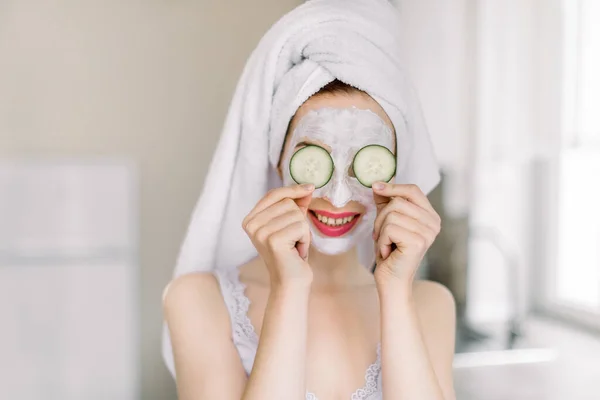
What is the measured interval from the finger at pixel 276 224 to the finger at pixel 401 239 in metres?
0.10

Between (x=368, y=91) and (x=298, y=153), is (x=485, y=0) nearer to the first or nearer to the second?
(x=368, y=91)

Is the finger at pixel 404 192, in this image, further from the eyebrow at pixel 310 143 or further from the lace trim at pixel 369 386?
the lace trim at pixel 369 386

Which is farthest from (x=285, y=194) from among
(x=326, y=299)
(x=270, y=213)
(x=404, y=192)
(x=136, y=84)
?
(x=136, y=84)

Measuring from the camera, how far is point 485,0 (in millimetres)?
761

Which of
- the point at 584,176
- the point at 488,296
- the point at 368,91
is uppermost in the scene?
the point at 368,91

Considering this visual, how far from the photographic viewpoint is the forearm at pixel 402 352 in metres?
0.62

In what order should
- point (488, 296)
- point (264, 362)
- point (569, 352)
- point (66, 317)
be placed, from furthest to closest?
point (66, 317) < point (488, 296) < point (569, 352) < point (264, 362)

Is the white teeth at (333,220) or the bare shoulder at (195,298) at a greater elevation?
the white teeth at (333,220)

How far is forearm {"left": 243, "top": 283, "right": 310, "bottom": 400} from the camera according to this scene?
597 mm

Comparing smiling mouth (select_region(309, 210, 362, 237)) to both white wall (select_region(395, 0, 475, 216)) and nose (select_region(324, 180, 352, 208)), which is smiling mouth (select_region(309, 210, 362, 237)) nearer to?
nose (select_region(324, 180, 352, 208))

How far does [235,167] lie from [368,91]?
0.72ft

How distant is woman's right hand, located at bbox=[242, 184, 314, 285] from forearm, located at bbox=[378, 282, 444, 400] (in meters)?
0.11

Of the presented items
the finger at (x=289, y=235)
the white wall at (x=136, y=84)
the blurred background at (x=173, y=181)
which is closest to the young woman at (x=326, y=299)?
the finger at (x=289, y=235)

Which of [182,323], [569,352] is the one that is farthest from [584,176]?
[182,323]
